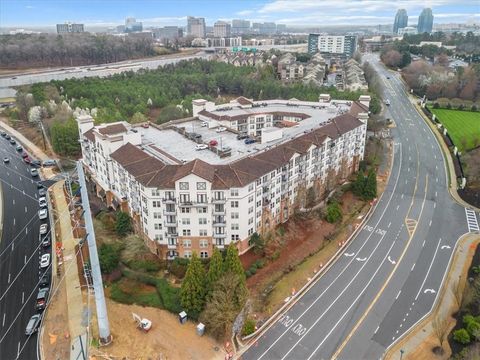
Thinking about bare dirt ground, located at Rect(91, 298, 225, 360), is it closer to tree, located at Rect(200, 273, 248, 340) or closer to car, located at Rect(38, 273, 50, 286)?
tree, located at Rect(200, 273, 248, 340)

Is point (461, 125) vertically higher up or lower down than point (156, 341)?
higher up

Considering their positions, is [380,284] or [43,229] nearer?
[380,284]

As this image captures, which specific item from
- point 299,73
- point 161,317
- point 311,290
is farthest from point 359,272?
point 299,73

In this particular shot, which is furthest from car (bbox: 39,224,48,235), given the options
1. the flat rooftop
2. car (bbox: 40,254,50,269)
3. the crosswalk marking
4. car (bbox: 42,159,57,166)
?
the crosswalk marking

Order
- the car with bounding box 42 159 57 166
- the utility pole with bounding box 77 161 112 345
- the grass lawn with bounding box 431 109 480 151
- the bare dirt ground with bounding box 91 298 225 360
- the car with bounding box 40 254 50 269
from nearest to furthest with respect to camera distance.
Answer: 1. the utility pole with bounding box 77 161 112 345
2. the bare dirt ground with bounding box 91 298 225 360
3. the car with bounding box 40 254 50 269
4. the car with bounding box 42 159 57 166
5. the grass lawn with bounding box 431 109 480 151

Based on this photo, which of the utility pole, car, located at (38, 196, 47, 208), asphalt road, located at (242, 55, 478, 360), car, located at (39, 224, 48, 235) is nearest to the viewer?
the utility pole

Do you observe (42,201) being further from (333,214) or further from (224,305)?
(333,214)

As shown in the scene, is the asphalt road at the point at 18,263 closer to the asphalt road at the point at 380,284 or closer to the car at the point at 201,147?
the asphalt road at the point at 380,284

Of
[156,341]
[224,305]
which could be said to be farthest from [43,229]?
[224,305]
